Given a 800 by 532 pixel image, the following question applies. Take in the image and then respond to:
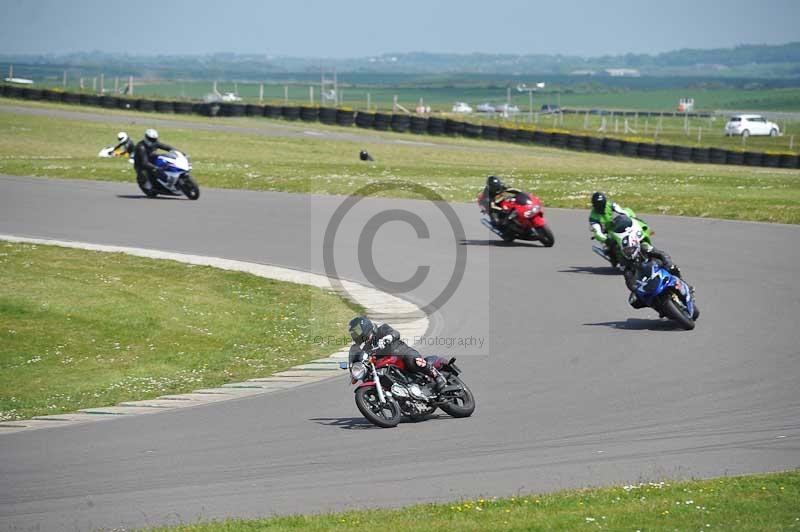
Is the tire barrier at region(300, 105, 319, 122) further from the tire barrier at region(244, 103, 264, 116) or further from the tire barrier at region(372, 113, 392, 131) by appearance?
the tire barrier at region(372, 113, 392, 131)

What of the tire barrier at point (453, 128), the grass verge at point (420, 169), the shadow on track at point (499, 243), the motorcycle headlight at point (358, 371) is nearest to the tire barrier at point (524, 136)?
the grass verge at point (420, 169)

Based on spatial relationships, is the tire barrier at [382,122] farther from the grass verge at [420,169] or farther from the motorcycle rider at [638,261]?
the motorcycle rider at [638,261]

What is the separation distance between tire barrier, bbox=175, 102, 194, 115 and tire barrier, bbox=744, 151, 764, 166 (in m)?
32.0

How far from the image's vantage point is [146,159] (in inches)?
1277

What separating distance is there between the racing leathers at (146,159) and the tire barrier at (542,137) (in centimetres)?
3078

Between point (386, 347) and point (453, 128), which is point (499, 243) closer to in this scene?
point (386, 347)

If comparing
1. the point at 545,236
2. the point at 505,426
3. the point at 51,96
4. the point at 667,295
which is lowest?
the point at 505,426

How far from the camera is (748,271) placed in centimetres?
2188

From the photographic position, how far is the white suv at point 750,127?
75000 mm

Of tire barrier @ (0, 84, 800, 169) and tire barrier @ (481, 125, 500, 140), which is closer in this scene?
tire barrier @ (0, 84, 800, 169)

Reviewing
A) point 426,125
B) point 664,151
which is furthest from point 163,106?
point 664,151

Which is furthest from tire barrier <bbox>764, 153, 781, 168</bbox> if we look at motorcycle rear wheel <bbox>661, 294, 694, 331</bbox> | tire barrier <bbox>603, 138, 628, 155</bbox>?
motorcycle rear wheel <bbox>661, 294, 694, 331</bbox>

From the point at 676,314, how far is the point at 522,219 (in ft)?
27.2

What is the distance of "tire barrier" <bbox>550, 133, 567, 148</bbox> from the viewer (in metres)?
59.5
